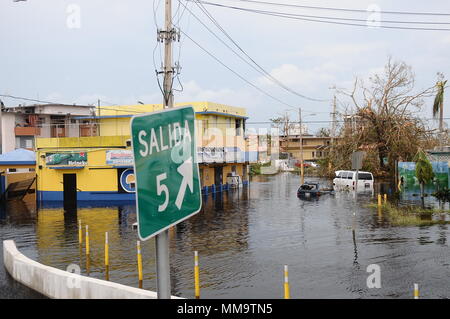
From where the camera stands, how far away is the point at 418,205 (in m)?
30.0

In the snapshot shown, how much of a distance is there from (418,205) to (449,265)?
16786 millimetres

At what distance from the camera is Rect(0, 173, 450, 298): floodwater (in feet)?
40.1

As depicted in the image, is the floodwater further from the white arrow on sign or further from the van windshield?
the van windshield

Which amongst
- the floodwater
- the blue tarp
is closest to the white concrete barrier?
the floodwater

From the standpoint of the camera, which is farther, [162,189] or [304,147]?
[304,147]

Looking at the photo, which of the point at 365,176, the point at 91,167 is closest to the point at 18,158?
the point at 91,167

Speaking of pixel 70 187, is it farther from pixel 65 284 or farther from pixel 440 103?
pixel 440 103

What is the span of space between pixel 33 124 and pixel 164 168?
60917 mm

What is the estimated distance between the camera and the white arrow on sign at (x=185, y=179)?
162 inches

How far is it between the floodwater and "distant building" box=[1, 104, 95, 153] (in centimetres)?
3104

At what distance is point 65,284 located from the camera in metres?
10.5
